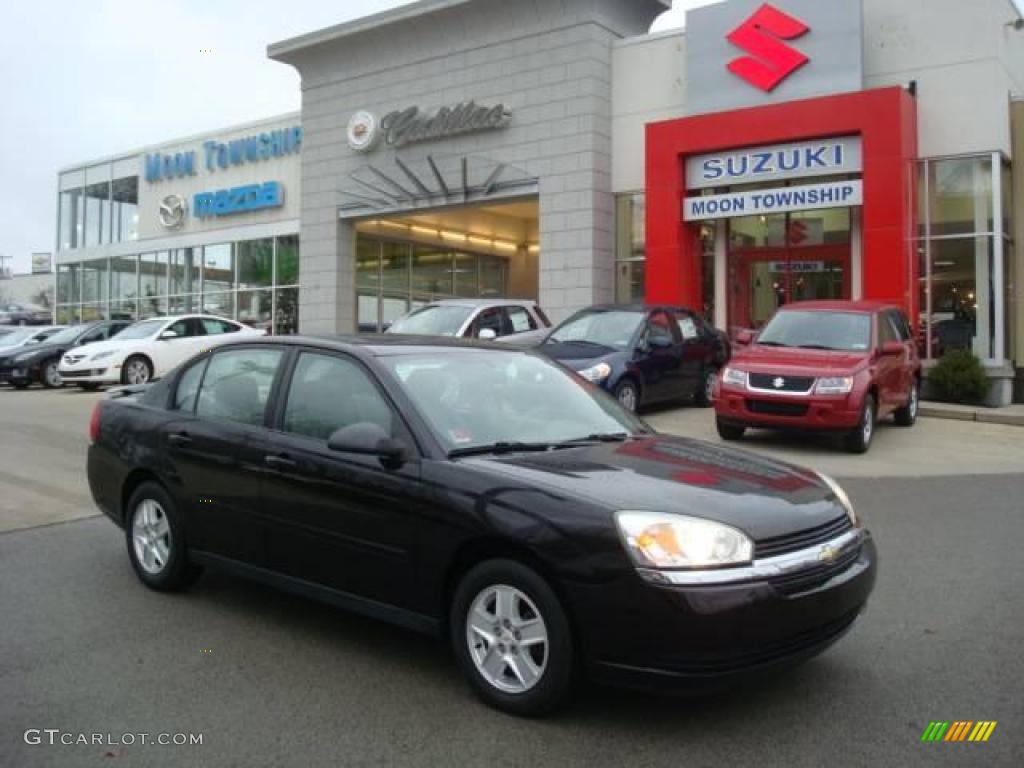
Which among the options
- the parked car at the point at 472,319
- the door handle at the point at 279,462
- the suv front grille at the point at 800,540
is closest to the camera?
the suv front grille at the point at 800,540

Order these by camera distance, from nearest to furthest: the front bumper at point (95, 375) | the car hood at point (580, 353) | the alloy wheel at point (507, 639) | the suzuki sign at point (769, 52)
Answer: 1. the alloy wheel at point (507, 639)
2. the car hood at point (580, 353)
3. the suzuki sign at point (769, 52)
4. the front bumper at point (95, 375)

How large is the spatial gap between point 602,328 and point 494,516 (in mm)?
9613

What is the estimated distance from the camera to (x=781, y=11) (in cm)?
1786

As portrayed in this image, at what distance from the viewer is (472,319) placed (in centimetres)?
1474

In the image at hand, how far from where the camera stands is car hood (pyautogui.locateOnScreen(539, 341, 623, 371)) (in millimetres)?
12070

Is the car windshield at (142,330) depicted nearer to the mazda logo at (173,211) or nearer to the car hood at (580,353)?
the car hood at (580,353)

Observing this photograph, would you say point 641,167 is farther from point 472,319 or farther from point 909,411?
point 909,411

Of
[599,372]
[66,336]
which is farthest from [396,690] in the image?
[66,336]

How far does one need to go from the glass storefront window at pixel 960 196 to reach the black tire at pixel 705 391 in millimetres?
5381

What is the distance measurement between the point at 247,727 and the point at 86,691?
2.85 feet

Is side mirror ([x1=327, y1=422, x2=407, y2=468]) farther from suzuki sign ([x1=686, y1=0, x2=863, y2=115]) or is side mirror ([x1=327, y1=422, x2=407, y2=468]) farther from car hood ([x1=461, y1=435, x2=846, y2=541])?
suzuki sign ([x1=686, y1=0, x2=863, y2=115])

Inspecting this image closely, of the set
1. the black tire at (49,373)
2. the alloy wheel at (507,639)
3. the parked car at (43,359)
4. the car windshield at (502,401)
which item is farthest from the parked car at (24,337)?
the alloy wheel at (507,639)

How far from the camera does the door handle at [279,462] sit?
4652 mm

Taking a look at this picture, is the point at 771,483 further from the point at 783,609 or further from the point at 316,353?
the point at 316,353
